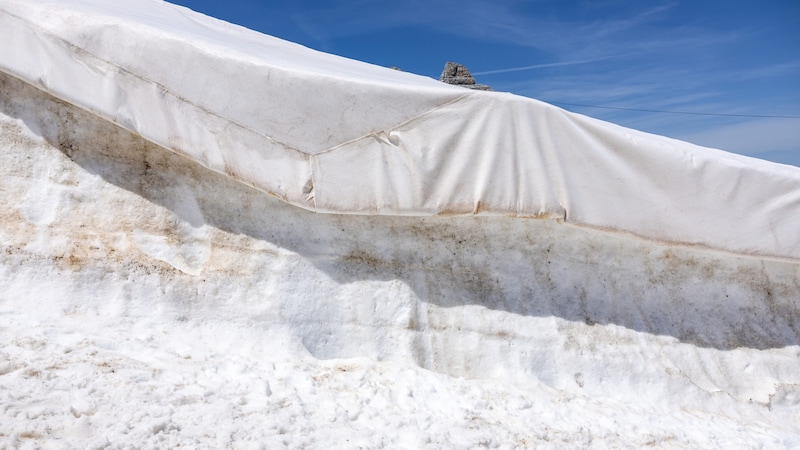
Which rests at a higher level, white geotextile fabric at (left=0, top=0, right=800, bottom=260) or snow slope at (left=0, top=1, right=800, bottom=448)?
white geotextile fabric at (left=0, top=0, right=800, bottom=260)

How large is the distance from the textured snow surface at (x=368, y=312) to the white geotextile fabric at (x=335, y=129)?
274 millimetres

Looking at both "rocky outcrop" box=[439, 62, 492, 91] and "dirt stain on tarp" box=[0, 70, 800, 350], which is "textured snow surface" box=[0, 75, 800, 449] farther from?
"rocky outcrop" box=[439, 62, 492, 91]

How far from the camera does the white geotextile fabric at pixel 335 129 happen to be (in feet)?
10.1

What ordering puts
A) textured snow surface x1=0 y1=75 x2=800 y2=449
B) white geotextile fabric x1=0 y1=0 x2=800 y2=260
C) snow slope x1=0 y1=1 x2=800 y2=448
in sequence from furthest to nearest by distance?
white geotextile fabric x1=0 y1=0 x2=800 y2=260
snow slope x1=0 y1=1 x2=800 y2=448
textured snow surface x1=0 y1=75 x2=800 y2=449

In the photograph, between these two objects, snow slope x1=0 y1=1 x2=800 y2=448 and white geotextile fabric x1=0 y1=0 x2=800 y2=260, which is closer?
snow slope x1=0 y1=1 x2=800 y2=448

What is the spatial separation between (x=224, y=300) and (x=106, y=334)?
572 millimetres

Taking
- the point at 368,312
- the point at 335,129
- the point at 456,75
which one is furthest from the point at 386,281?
the point at 456,75

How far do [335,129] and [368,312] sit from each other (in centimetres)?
99

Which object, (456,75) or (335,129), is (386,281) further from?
(456,75)

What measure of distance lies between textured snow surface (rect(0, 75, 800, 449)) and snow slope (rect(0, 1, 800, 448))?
1 cm

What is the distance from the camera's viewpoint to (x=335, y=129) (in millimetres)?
3100

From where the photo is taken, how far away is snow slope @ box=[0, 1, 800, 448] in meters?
2.85

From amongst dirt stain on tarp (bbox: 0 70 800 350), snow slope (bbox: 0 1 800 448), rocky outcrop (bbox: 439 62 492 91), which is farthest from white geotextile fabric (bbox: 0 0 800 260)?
rocky outcrop (bbox: 439 62 492 91)

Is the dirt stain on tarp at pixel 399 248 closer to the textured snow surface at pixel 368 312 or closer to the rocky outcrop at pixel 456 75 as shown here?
the textured snow surface at pixel 368 312
